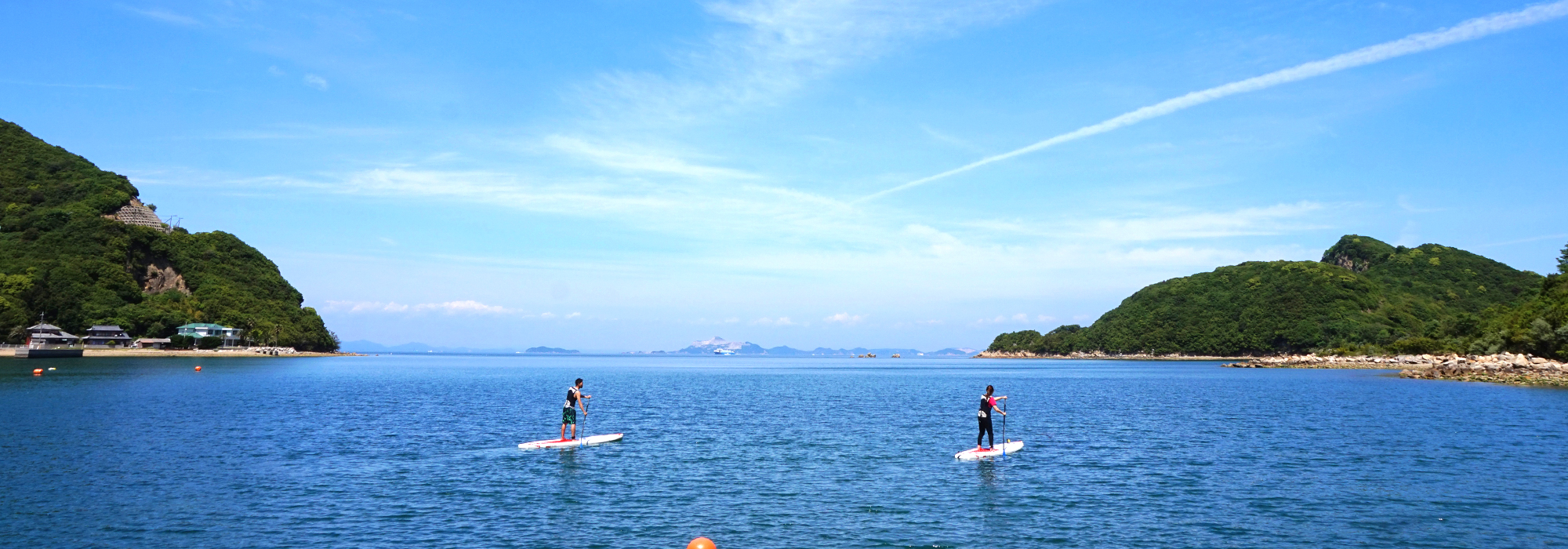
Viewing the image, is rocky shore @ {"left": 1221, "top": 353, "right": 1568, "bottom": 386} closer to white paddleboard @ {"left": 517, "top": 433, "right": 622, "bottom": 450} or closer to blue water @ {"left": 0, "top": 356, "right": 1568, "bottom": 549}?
blue water @ {"left": 0, "top": 356, "right": 1568, "bottom": 549}

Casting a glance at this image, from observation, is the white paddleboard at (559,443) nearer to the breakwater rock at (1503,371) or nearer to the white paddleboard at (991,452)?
the white paddleboard at (991,452)

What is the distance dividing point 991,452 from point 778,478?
10.1 metres

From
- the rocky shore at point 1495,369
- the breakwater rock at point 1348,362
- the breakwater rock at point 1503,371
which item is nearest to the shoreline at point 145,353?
the breakwater rock at point 1503,371

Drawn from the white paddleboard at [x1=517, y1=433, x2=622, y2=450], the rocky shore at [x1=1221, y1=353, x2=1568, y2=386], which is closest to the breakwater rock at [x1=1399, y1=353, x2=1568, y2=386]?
the rocky shore at [x1=1221, y1=353, x2=1568, y2=386]

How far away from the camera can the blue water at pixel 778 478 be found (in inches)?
843

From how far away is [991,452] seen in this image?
3541 centimetres

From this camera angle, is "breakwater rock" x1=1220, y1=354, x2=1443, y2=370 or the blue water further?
"breakwater rock" x1=1220, y1=354, x2=1443, y2=370

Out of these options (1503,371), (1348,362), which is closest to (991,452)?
(1503,371)

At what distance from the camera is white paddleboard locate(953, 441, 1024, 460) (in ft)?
114

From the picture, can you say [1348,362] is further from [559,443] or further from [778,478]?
[778,478]

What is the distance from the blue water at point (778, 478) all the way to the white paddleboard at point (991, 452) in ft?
2.34

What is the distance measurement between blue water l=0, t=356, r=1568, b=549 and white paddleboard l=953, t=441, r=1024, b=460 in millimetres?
714

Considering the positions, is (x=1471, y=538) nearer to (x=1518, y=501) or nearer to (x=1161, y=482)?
(x=1518, y=501)

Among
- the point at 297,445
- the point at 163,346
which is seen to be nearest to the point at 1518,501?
the point at 297,445
